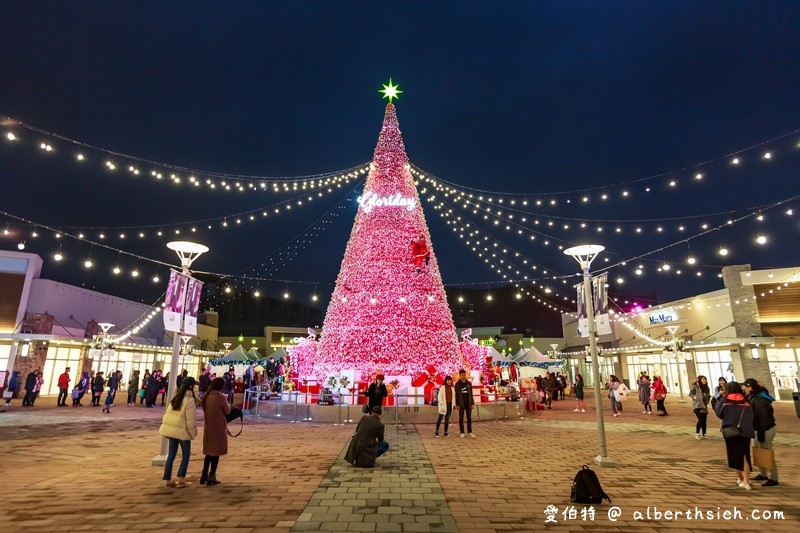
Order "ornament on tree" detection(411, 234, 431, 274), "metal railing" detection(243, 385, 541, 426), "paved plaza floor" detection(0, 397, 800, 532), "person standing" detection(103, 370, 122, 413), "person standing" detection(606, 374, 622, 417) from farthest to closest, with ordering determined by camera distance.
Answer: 1. "person standing" detection(103, 370, 122, 413)
2. "person standing" detection(606, 374, 622, 417)
3. "ornament on tree" detection(411, 234, 431, 274)
4. "metal railing" detection(243, 385, 541, 426)
5. "paved plaza floor" detection(0, 397, 800, 532)

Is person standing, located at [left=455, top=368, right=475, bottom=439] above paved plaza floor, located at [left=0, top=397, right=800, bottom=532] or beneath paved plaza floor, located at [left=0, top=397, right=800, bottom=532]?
above

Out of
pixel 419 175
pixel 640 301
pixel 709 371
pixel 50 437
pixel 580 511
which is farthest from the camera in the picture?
pixel 640 301

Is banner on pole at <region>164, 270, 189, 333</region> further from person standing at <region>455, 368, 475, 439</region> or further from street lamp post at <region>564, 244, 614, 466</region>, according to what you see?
street lamp post at <region>564, 244, 614, 466</region>

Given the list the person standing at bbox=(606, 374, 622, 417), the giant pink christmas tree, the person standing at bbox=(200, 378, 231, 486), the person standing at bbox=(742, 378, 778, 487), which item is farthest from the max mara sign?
the person standing at bbox=(742, 378, 778, 487)

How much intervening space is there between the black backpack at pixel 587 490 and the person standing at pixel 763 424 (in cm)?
280

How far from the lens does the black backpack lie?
4.80 m

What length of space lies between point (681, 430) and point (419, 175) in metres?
12.4

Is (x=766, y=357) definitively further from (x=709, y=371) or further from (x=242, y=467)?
(x=242, y=467)

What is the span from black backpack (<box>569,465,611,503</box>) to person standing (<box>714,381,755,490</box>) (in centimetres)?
224

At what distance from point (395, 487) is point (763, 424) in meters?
5.22

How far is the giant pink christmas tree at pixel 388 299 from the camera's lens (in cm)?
1444

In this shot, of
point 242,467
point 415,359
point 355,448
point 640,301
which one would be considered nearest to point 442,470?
point 355,448

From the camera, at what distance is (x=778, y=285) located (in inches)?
862

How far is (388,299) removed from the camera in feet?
48.2
